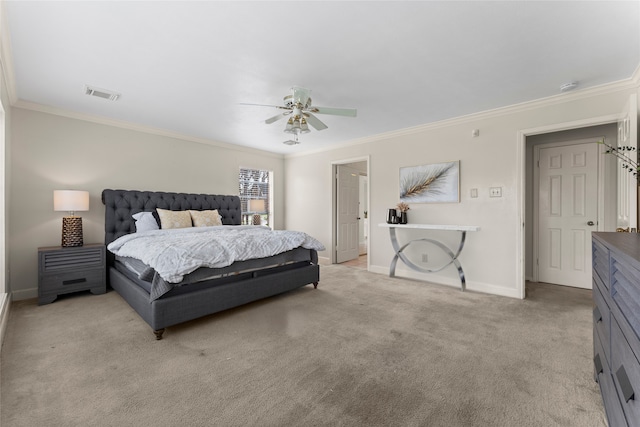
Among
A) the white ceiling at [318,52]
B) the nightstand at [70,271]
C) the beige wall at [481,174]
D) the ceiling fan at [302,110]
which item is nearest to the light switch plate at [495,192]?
the beige wall at [481,174]

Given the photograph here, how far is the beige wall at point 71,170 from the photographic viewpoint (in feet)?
11.6

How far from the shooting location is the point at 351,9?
1891mm

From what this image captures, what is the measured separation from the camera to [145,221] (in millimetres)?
4086

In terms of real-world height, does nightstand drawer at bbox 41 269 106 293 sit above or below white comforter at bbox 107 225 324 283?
below

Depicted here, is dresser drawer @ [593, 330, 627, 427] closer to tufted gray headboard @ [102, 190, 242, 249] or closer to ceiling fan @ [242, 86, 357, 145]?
ceiling fan @ [242, 86, 357, 145]

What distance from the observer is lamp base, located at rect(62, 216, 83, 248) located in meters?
3.60

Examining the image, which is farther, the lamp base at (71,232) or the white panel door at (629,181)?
the lamp base at (71,232)

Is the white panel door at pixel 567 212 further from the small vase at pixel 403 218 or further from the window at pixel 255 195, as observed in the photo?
the window at pixel 255 195

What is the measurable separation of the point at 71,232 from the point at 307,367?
11.7ft

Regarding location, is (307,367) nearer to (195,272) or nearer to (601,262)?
(195,272)

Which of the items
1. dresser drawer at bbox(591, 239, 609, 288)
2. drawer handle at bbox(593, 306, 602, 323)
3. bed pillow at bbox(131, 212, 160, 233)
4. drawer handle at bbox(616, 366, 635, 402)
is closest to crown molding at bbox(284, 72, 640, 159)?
dresser drawer at bbox(591, 239, 609, 288)

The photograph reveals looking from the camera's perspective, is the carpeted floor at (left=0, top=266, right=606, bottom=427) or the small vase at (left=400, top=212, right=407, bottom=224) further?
the small vase at (left=400, top=212, right=407, bottom=224)

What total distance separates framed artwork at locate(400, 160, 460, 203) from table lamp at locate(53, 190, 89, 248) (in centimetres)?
450

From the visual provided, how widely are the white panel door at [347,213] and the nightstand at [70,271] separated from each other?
398 cm
